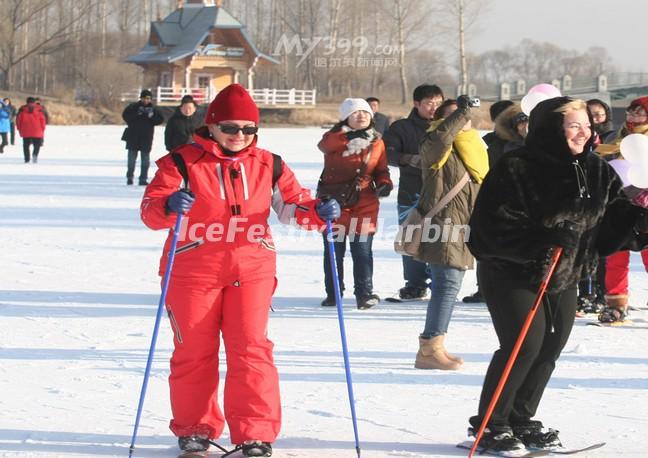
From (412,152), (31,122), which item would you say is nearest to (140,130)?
(31,122)

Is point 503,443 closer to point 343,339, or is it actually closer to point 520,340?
point 520,340

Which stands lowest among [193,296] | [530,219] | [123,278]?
[123,278]

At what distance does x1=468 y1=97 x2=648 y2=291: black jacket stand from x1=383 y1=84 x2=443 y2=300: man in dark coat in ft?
11.2

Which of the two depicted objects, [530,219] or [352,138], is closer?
[530,219]

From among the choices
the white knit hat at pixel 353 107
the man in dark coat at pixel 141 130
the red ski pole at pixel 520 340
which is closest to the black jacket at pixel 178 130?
the man in dark coat at pixel 141 130

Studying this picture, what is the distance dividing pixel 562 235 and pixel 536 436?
85 cm

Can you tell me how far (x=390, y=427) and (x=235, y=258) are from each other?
1.15 m

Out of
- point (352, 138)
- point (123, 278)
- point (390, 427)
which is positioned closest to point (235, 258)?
point (390, 427)

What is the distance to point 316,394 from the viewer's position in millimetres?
5852

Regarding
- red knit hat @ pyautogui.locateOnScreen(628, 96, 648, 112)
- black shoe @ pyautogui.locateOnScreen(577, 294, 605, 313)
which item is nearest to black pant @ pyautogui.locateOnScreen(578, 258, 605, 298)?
black shoe @ pyautogui.locateOnScreen(577, 294, 605, 313)

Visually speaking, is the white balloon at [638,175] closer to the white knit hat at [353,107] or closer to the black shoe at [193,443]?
the black shoe at [193,443]

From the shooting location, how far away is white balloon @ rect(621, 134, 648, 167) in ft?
15.5

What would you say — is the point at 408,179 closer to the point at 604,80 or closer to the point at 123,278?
the point at 123,278

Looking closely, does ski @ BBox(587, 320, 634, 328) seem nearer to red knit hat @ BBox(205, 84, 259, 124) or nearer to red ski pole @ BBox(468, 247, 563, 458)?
red ski pole @ BBox(468, 247, 563, 458)
